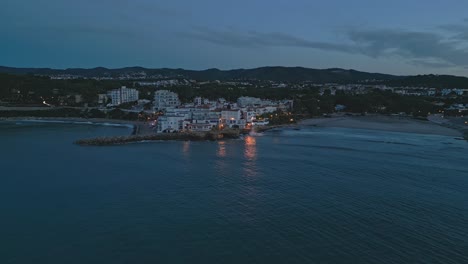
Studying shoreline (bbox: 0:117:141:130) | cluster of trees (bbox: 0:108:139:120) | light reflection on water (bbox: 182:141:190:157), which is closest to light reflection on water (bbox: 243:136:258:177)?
light reflection on water (bbox: 182:141:190:157)

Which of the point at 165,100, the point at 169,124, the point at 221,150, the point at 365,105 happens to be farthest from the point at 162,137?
the point at 365,105

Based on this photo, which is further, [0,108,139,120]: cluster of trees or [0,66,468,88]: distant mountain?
[0,66,468,88]: distant mountain

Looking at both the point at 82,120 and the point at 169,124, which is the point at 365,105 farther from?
the point at 82,120

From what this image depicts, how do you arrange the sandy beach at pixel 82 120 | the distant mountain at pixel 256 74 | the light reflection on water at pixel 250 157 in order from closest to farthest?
1. the light reflection on water at pixel 250 157
2. the sandy beach at pixel 82 120
3. the distant mountain at pixel 256 74

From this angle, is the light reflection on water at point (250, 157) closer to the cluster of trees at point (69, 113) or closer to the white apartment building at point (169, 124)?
the white apartment building at point (169, 124)

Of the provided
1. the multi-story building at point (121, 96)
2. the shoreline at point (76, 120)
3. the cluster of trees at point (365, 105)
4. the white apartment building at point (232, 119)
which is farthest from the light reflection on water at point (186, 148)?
the multi-story building at point (121, 96)

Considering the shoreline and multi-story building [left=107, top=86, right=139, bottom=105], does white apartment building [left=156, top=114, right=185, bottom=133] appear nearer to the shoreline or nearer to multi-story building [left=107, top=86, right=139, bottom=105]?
the shoreline
